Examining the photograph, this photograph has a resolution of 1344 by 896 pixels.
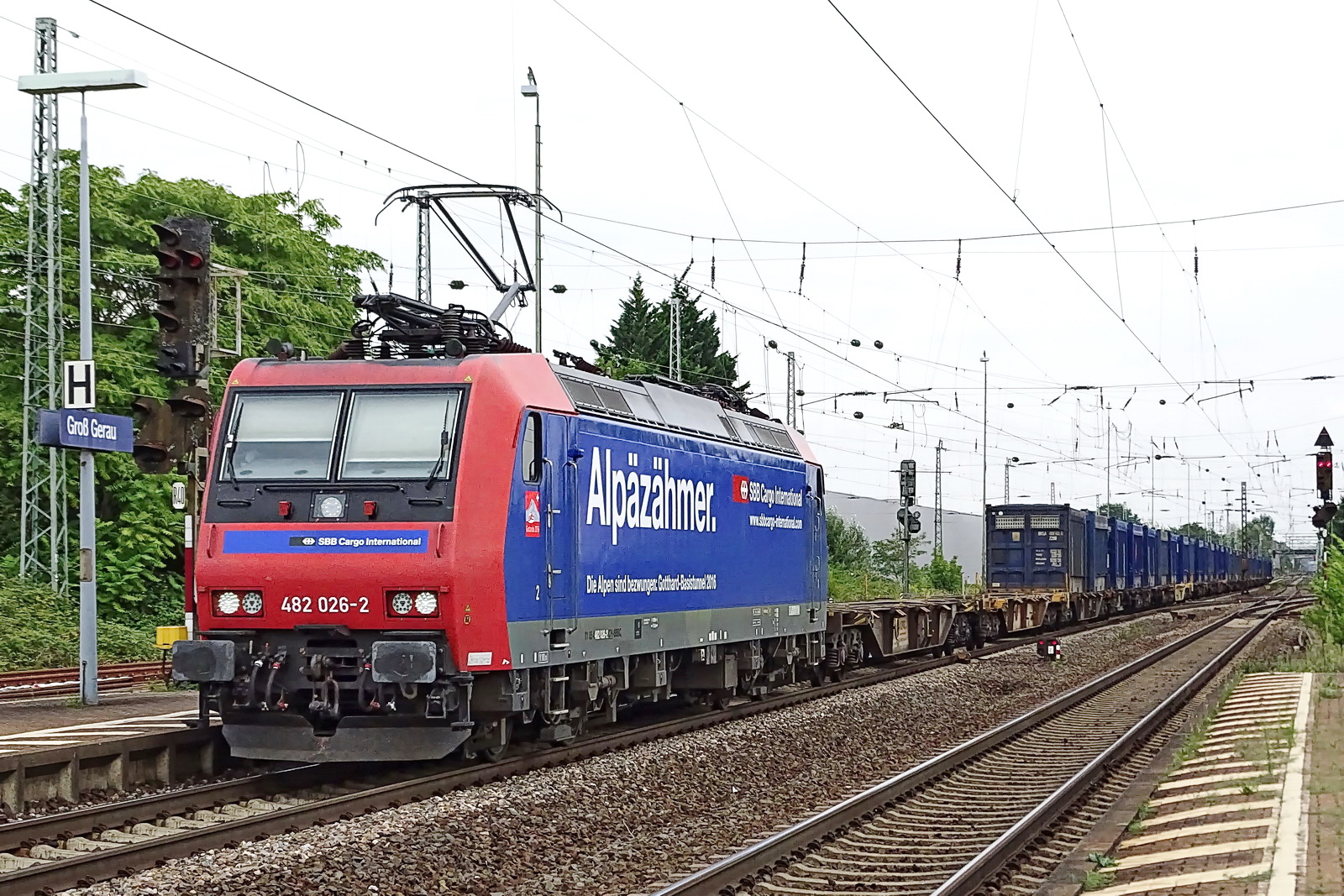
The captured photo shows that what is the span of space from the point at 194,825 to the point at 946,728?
9.81 m

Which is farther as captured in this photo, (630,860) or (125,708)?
(125,708)

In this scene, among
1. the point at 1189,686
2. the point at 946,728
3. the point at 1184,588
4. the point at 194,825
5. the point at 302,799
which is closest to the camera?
the point at 194,825

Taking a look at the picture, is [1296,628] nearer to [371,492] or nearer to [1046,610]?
[1046,610]

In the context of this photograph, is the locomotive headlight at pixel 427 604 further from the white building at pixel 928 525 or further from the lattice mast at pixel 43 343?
the white building at pixel 928 525

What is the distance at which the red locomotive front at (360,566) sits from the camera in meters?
12.9

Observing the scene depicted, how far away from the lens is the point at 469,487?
43.0 feet

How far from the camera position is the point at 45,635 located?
2728 cm

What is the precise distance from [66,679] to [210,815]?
1418 centimetres

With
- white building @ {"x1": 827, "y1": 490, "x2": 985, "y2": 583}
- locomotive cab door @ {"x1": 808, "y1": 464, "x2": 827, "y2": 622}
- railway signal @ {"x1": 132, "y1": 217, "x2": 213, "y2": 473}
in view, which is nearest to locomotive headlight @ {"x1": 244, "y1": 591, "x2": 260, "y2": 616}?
railway signal @ {"x1": 132, "y1": 217, "x2": 213, "y2": 473}

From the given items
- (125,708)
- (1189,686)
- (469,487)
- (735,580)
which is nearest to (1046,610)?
(1189,686)

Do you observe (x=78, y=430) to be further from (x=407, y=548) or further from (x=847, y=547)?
(x=847, y=547)

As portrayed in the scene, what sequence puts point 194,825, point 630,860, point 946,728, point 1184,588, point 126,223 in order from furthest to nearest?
point 1184,588 → point 126,223 → point 946,728 → point 194,825 → point 630,860

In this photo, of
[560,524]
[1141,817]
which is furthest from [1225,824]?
[560,524]

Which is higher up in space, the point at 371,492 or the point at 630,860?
the point at 371,492
